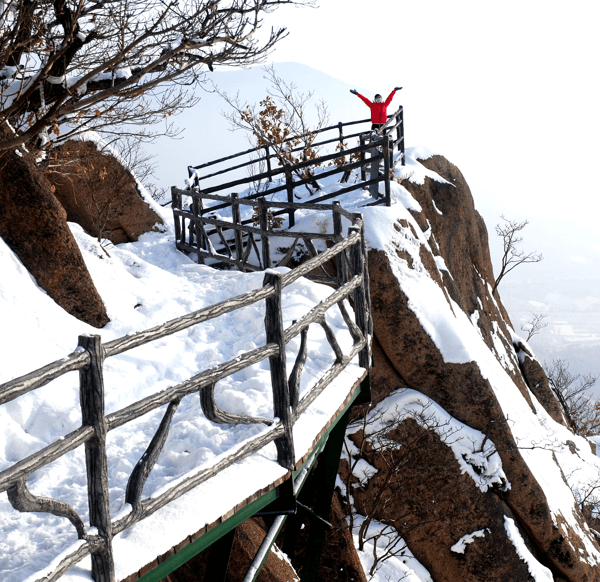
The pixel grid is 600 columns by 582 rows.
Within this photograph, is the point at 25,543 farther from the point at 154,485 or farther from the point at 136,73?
the point at 136,73

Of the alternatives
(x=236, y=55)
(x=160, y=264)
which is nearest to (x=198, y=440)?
(x=236, y=55)

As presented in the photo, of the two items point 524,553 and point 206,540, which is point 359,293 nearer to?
point 206,540

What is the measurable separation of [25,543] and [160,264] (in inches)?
382

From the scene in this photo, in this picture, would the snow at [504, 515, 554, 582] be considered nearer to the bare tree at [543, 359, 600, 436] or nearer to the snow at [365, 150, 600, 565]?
the snow at [365, 150, 600, 565]

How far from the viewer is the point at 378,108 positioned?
14.3 m

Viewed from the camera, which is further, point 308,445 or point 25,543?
point 308,445

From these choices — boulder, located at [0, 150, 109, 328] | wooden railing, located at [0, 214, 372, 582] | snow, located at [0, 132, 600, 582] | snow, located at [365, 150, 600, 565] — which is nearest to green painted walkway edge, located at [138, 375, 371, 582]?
snow, located at [0, 132, 600, 582]

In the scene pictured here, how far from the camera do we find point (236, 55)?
31.0ft

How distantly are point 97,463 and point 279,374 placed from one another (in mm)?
1548

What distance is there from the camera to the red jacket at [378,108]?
14.2 m

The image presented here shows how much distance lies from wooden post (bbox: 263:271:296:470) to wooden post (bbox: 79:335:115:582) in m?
1.47

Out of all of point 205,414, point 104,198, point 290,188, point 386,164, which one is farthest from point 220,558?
point 104,198

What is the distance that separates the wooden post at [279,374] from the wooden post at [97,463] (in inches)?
57.8

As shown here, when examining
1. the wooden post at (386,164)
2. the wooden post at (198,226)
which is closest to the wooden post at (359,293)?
the wooden post at (386,164)
